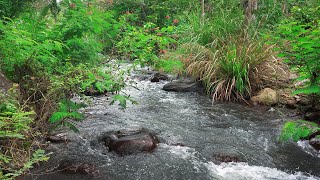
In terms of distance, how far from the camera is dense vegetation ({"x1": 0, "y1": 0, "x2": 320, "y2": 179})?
141 inches

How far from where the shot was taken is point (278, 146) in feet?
16.2

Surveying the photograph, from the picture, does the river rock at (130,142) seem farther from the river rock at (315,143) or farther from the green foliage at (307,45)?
the river rock at (315,143)

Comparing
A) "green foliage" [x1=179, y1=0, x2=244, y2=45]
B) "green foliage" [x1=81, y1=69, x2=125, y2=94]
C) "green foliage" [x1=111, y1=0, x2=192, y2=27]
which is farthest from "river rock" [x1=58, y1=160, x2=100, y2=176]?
"green foliage" [x1=111, y1=0, x2=192, y2=27]

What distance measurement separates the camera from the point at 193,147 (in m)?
4.87

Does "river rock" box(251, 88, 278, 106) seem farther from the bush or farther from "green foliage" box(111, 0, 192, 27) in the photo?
"green foliage" box(111, 0, 192, 27)

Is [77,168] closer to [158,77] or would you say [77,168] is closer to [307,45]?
[307,45]

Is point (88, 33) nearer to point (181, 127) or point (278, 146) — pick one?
point (181, 127)

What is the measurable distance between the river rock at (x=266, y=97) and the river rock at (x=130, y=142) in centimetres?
329

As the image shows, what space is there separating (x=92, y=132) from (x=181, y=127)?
1.70 metres

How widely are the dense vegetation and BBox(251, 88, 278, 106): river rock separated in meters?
0.24

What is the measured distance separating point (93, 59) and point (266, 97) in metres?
4.25

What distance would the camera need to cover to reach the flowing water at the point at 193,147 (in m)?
4.05

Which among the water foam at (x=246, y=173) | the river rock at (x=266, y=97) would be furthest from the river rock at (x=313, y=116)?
the water foam at (x=246, y=173)

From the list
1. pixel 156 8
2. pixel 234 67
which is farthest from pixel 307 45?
pixel 156 8
